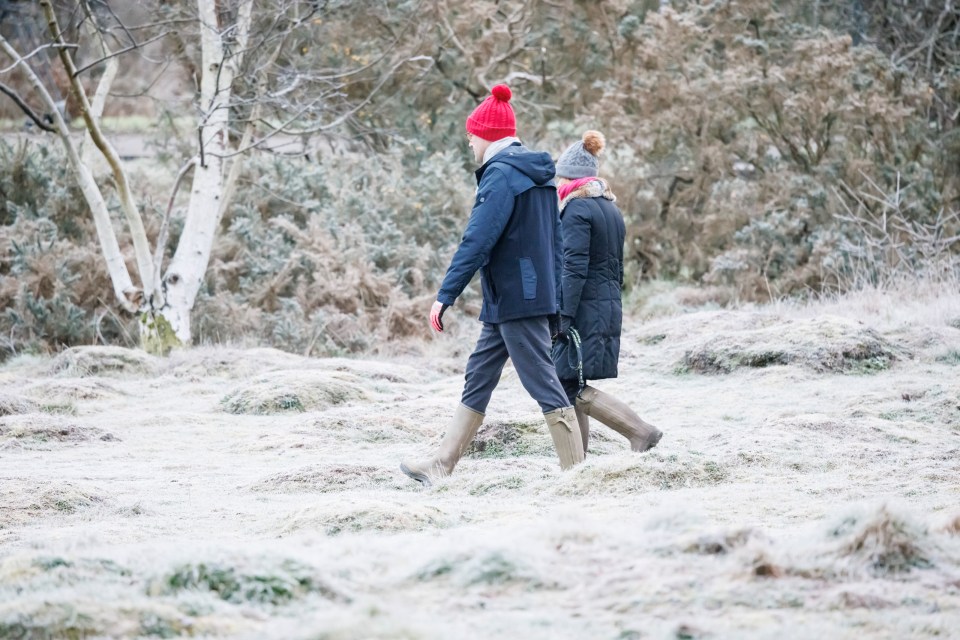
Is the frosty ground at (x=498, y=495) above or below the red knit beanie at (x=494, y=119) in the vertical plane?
below

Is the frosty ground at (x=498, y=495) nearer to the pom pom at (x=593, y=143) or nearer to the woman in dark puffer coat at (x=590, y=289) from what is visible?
the woman in dark puffer coat at (x=590, y=289)

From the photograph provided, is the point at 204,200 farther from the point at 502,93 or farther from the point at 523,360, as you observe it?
the point at 523,360

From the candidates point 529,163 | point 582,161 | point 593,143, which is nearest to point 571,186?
point 582,161

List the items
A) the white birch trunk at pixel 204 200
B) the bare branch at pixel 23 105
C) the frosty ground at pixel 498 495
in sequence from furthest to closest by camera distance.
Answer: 1. the white birch trunk at pixel 204 200
2. the bare branch at pixel 23 105
3. the frosty ground at pixel 498 495

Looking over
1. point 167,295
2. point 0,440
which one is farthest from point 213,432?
point 167,295

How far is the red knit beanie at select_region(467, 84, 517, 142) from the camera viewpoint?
652 centimetres

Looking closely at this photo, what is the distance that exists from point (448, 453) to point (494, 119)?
1825mm

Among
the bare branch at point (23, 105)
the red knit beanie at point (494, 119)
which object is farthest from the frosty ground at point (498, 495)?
the bare branch at point (23, 105)

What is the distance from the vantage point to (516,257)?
6379 millimetres

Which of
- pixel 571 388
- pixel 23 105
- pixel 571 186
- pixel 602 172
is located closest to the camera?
pixel 571 388

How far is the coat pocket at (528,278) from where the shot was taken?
6.34 metres

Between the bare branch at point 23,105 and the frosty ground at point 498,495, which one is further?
the bare branch at point 23,105

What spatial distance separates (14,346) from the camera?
14.6m

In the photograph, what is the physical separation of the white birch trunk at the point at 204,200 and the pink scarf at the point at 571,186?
7.22 metres
